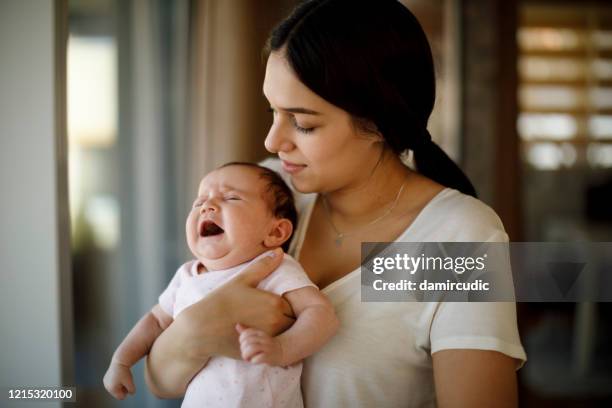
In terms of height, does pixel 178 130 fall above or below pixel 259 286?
above

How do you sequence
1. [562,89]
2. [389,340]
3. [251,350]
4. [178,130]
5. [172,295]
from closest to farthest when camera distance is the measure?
[251,350]
[389,340]
[172,295]
[178,130]
[562,89]

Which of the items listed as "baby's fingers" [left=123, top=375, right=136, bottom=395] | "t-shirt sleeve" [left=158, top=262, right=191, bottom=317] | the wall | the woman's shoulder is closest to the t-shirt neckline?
the woman's shoulder

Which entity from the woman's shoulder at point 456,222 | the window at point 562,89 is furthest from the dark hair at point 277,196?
the window at point 562,89

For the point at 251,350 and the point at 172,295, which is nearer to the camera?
the point at 251,350

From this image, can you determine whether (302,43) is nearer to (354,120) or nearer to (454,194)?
(354,120)

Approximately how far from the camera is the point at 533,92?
13.4 feet

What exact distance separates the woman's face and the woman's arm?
35 cm

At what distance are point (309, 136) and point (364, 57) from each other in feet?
0.50

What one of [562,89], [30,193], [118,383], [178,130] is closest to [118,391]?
[118,383]

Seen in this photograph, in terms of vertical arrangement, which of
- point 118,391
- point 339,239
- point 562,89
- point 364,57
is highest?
point 562,89

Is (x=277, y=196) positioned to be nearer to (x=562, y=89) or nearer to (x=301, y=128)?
(x=301, y=128)

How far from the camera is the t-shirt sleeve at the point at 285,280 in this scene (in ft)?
2.86

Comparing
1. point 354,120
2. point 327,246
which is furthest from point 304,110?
point 327,246

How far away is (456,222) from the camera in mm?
876
